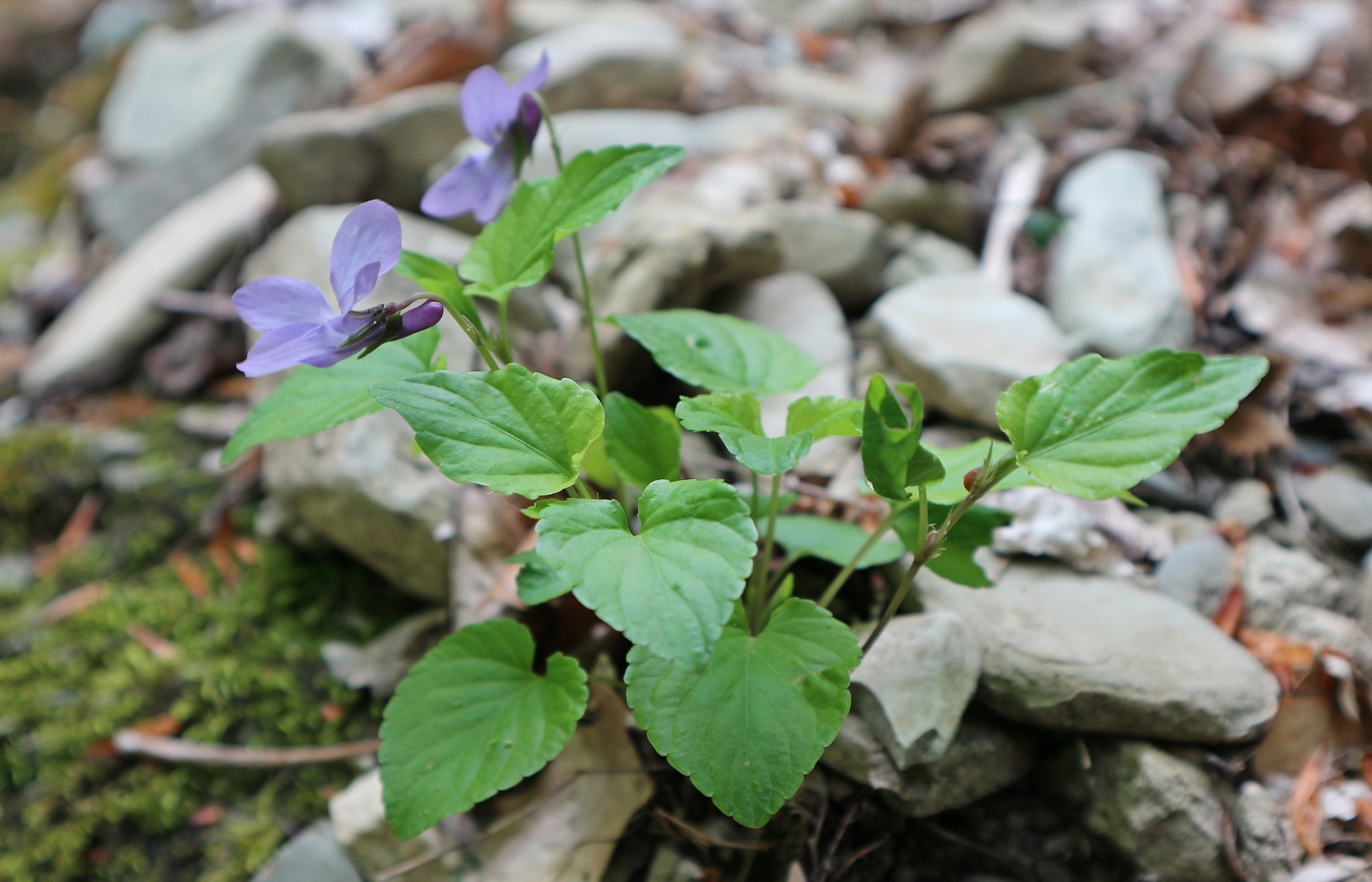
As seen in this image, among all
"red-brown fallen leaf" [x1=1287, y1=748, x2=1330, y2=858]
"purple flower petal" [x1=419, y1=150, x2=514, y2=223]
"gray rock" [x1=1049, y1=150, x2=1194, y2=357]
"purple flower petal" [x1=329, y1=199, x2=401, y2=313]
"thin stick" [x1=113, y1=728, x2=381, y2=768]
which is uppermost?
"purple flower petal" [x1=329, y1=199, x2=401, y2=313]

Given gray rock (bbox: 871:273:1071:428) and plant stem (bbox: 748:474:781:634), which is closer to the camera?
plant stem (bbox: 748:474:781:634)

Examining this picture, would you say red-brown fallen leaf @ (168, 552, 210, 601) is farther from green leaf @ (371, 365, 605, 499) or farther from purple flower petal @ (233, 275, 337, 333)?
green leaf @ (371, 365, 605, 499)

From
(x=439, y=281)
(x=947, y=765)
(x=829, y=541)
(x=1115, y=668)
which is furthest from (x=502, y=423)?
(x=1115, y=668)

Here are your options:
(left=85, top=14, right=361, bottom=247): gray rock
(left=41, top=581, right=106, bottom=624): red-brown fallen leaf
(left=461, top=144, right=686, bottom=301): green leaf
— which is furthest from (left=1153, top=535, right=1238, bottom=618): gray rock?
(left=85, top=14, right=361, bottom=247): gray rock

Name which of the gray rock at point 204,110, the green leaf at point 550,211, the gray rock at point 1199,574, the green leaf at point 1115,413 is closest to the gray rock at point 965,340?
the gray rock at point 1199,574

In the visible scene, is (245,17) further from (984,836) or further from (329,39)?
(984,836)

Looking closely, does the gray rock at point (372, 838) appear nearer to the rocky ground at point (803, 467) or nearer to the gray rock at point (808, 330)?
the rocky ground at point (803, 467)
